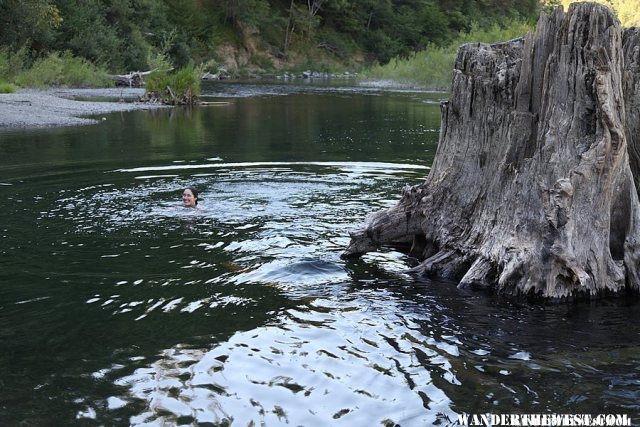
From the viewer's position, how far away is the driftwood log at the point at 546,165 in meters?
7.17

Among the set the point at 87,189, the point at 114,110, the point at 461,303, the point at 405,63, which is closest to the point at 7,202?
the point at 87,189

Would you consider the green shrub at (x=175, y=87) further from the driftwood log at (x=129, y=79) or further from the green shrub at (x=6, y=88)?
the driftwood log at (x=129, y=79)

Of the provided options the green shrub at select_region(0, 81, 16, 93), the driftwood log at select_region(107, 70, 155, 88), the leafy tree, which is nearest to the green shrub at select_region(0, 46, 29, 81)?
the leafy tree

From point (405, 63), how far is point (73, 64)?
29.5 m

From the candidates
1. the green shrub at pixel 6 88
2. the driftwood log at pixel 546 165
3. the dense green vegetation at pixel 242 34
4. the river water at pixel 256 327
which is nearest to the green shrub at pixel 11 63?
the dense green vegetation at pixel 242 34

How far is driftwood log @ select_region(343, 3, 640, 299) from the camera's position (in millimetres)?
7168

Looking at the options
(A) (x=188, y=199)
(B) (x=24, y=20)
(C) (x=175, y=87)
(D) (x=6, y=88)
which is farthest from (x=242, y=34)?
(A) (x=188, y=199)

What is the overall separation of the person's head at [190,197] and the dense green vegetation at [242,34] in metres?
8.90

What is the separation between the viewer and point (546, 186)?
7375mm

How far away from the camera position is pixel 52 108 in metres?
27.8

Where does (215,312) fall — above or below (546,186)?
below

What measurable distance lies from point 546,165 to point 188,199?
6006 mm

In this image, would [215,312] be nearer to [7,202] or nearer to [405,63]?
[7,202]

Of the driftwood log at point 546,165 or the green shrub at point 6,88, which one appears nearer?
the driftwood log at point 546,165
